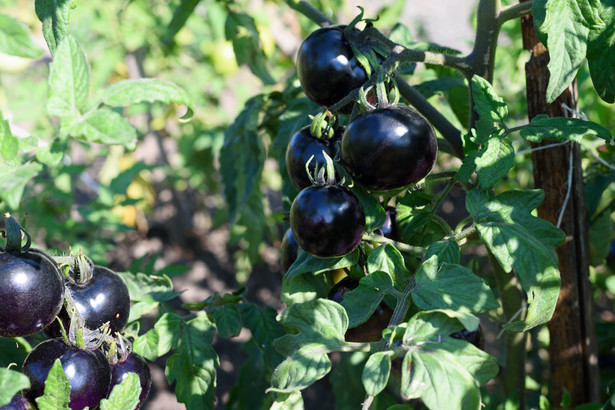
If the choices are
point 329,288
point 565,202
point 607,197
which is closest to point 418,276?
point 329,288

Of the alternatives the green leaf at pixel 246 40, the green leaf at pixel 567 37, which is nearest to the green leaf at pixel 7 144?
the green leaf at pixel 246 40

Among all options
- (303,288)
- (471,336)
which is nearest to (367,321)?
(303,288)

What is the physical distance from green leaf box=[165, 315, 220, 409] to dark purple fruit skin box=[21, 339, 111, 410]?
6.9 inches

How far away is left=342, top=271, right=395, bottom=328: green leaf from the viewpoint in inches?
26.2

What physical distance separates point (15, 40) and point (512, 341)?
37.9 inches

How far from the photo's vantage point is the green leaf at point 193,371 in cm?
83

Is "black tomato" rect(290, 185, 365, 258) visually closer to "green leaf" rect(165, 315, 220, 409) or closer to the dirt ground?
"green leaf" rect(165, 315, 220, 409)

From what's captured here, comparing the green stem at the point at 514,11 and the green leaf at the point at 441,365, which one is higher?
the green stem at the point at 514,11

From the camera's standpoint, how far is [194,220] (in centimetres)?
296

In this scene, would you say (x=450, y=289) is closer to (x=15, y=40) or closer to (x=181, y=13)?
(x=15, y=40)

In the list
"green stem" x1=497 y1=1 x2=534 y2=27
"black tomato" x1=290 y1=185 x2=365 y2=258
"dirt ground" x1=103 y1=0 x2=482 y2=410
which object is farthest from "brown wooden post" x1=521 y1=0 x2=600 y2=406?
"dirt ground" x1=103 y1=0 x2=482 y2=410

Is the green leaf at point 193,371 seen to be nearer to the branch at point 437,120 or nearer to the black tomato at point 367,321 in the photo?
the black tomato at point 367,321

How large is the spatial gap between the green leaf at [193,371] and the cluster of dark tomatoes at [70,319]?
0.10 meters

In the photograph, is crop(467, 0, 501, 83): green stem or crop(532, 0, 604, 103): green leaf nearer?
crop(532, 0, 604, 103): green leaf
